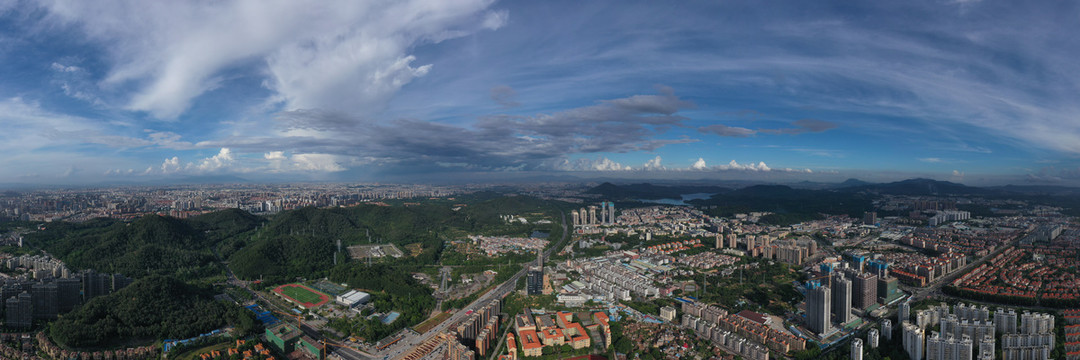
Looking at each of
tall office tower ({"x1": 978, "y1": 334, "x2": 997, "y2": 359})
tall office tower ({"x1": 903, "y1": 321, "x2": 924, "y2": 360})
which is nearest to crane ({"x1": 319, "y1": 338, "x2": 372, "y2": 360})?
tall office tower ({"x1": 903, "y1": 321, "x2": 924, "y2": 360})

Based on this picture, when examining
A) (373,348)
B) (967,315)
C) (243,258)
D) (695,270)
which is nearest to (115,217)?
(243,258)

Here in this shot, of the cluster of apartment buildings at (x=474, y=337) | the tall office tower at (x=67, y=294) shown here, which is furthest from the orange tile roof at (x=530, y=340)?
the tall office tower at (x=67, y=294)

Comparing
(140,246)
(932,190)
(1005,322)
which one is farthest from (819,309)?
(932,190)

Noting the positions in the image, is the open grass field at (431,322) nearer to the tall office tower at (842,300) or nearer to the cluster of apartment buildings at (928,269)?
the tall office tower at (842,300)

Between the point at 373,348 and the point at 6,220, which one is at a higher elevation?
the point at 6,220

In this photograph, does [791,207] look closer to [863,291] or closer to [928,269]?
[928,269]

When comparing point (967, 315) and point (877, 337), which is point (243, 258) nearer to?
point (877, 337)

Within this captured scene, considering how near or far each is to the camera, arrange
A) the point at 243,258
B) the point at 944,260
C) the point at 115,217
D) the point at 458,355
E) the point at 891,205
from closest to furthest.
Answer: the point at 458,355 < the point at 944,260 < the point at 243,258 < the point at 115,217 < the point at 891,205
